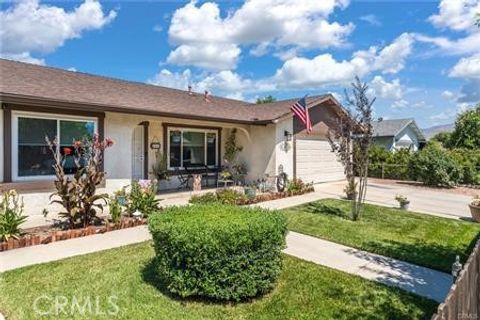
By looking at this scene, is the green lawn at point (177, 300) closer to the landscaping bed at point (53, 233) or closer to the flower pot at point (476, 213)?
the landscaping bed at point (53, 233)

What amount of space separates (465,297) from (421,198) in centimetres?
1170

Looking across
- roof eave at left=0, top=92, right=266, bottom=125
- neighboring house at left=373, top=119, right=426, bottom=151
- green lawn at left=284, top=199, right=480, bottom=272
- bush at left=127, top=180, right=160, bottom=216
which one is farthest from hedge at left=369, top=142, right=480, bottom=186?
bush at left=127, top=180, right=160, bottom=216

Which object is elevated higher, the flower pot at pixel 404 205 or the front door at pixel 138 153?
the front door at pixel 138 153

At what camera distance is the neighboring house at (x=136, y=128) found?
8164 mm

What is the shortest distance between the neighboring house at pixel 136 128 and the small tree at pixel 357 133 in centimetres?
464

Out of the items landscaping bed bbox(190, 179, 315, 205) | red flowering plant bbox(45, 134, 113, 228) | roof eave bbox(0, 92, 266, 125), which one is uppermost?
roof eave bbox(0, 92, 266, 125)

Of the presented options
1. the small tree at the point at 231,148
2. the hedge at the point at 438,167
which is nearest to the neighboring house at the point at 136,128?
the small tree at the point at 231,148

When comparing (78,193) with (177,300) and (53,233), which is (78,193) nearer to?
(53,233)

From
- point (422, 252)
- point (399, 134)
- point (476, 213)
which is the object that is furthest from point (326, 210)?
point (399, 134)

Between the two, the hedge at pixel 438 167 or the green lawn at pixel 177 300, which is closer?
the green lawn at pixel 177 300

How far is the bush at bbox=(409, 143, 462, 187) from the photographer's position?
16.0 m

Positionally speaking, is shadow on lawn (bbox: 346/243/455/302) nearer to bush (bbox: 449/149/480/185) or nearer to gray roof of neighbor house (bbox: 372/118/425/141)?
bush (bbox: 449/149/480/185)

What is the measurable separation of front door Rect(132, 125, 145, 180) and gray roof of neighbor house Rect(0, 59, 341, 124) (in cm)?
134

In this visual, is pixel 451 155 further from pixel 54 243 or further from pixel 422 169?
pixel 54 243
